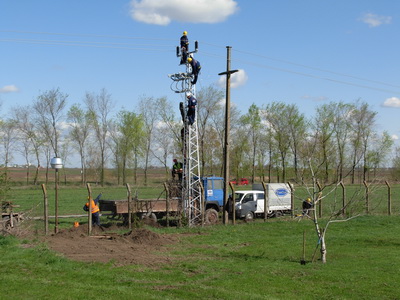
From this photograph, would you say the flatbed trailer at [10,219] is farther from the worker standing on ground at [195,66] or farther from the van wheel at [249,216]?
the van wheel at [249,216]

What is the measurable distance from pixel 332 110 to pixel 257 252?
2597 inches

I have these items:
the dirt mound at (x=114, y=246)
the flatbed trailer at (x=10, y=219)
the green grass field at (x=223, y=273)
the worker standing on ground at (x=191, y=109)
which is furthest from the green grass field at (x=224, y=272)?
the worker standing on ground at (x=191, y=109)

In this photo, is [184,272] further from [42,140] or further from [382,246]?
[42,140]

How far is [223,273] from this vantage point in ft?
39.4

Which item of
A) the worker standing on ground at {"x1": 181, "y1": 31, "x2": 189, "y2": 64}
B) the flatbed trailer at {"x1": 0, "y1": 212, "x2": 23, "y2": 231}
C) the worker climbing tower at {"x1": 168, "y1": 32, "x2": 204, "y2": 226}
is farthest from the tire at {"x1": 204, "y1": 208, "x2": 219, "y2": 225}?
the flatbed trailer at {"x1": 0, "y1": 212, "x2": 23, "y2": 231}

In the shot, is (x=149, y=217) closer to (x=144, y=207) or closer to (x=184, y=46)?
(x=144, y=207)

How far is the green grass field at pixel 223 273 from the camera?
9734 millimetres

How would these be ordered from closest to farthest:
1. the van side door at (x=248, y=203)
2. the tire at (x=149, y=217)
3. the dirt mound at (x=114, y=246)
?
the dirt mound at (x=114, y=246) < the tire at (x=149, y=217) < the van side door at (x=248, y=203)

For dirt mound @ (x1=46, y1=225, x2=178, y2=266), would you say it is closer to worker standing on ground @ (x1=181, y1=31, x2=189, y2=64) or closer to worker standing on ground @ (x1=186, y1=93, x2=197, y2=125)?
worker standing on ground @ (x1=186, y1=93, x2=197, y2=125)

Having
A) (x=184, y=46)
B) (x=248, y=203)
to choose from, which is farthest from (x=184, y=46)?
(x=248, y=203)

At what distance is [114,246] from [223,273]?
5167mm

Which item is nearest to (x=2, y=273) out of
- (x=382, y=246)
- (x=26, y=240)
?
(x=26, y=240)

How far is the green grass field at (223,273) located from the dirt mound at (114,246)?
46cm

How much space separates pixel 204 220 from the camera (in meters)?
23.7
